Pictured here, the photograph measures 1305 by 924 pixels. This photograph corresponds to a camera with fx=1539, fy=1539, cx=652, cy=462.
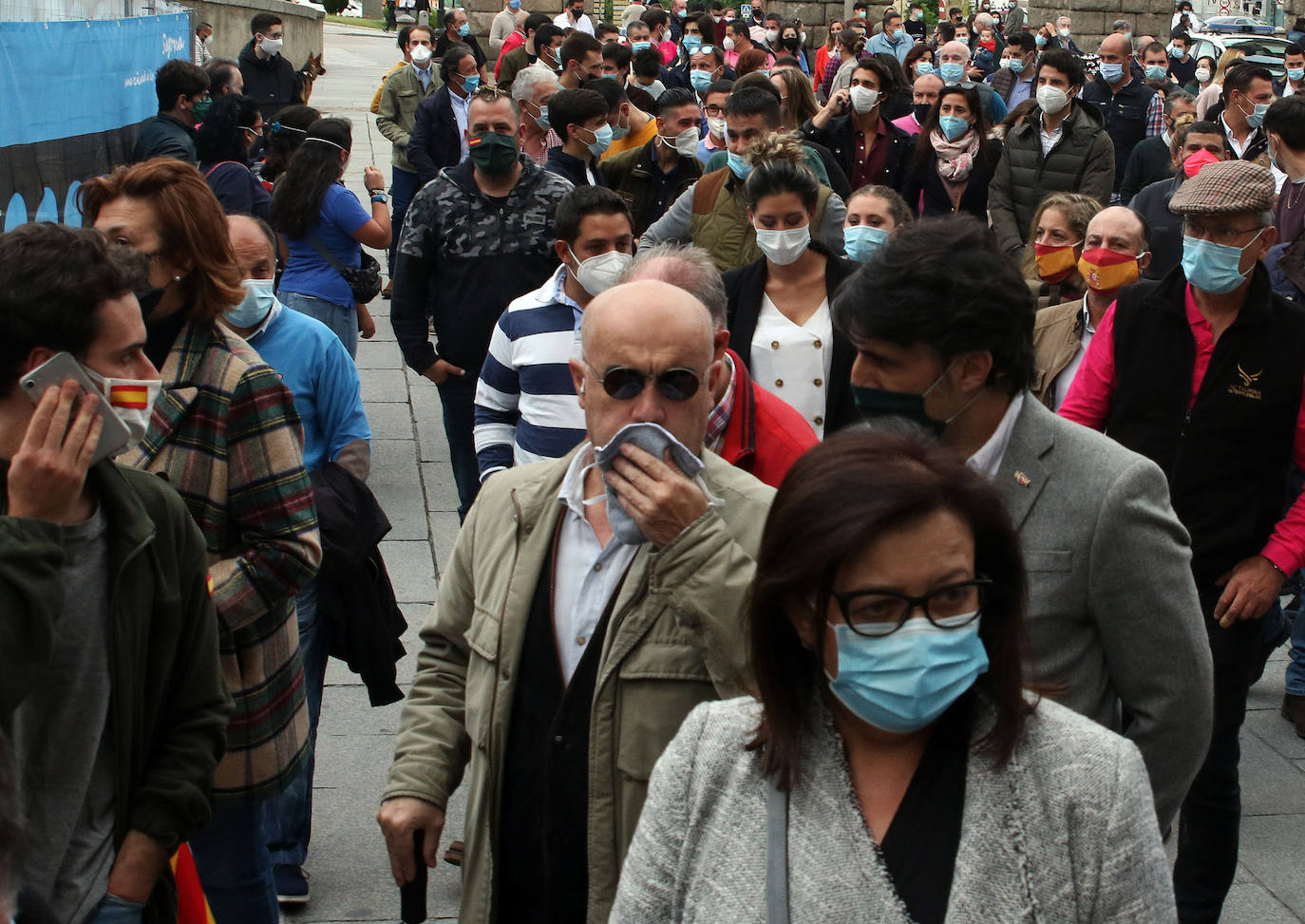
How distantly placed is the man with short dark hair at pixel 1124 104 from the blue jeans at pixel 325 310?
7960 millimetres

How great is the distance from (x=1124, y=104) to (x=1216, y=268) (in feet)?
32.3

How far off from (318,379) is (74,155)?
5981 millimetres

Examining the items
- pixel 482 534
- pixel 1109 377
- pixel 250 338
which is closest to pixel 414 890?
pixel 482 534

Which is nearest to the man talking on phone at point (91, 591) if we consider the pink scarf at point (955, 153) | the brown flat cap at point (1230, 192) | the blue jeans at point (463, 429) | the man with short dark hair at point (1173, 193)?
the brown flat cap at point (1230, 192)

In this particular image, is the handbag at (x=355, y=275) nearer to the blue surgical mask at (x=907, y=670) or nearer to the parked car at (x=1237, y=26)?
the blue surgical mask at (x=907, y=670)

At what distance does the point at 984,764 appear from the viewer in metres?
1.87

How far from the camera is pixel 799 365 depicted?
466 cm

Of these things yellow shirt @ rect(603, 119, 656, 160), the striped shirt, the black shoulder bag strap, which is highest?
the black shoulder bag strap

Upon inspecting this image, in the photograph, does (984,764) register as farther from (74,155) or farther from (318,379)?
(74,155)

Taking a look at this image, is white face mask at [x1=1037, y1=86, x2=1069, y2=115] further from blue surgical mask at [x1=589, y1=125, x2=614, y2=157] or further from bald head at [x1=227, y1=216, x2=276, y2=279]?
Answer: bald head at [x1=227, y1=216, x2=276, y2=279]

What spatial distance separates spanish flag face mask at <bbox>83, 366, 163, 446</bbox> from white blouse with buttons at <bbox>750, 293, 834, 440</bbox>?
92.0 inches

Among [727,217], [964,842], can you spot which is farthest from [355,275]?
[964,842]

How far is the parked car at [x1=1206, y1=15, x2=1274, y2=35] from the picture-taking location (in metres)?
35.6

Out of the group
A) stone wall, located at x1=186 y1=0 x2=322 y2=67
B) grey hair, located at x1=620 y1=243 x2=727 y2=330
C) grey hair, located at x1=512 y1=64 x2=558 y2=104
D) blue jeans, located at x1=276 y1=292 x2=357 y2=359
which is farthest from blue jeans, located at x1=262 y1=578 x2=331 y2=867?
stone wall, located at x1=186 y1=0 x2=322 y2=67
